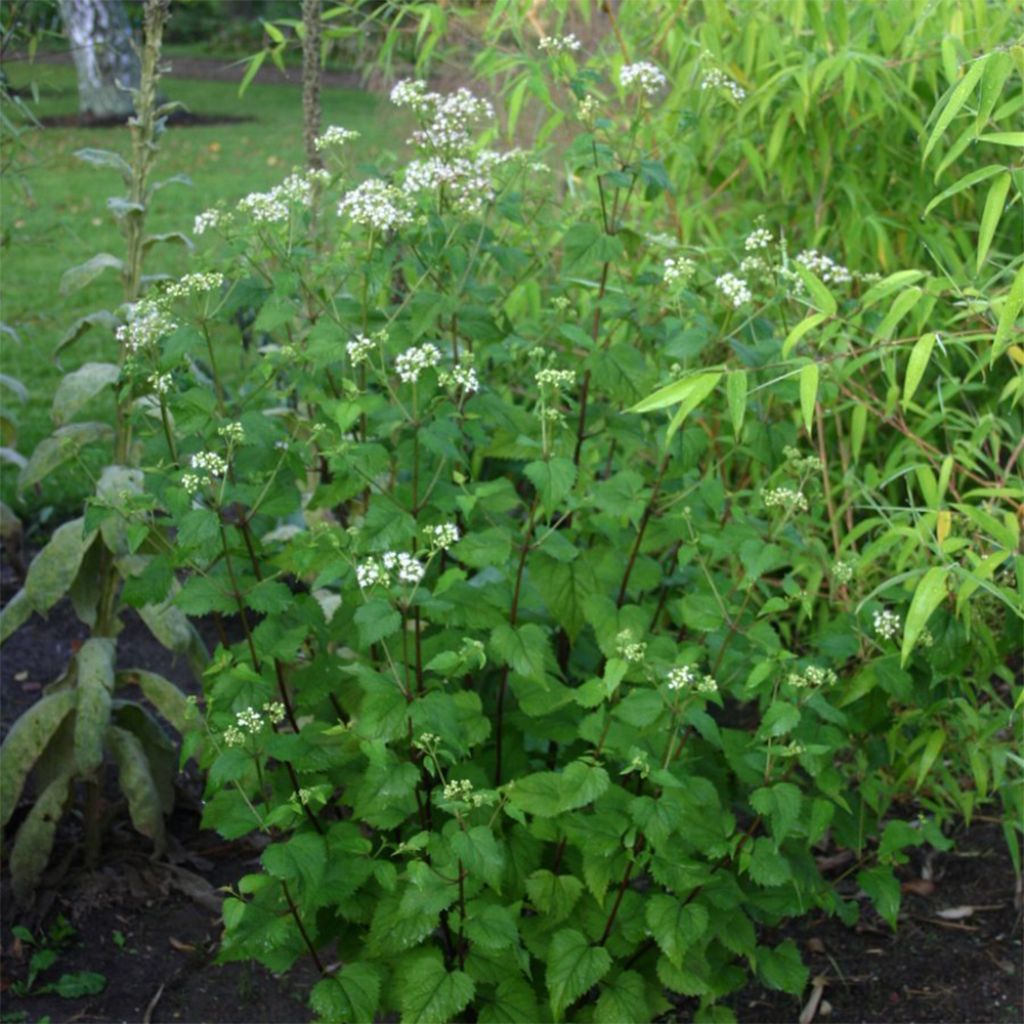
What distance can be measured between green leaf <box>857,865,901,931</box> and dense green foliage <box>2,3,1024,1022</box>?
15mm

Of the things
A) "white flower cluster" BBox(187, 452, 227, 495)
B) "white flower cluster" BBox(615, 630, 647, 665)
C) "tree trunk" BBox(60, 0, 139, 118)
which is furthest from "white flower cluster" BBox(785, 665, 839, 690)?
"tree trunk" BBox(60, 0, 139, 118)

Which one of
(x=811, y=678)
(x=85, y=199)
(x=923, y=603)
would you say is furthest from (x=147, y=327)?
(x=85, y=199)

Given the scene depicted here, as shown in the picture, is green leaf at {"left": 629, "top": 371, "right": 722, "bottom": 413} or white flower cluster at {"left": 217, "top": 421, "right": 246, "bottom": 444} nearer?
green leaf at {"left": 629, "top": 371, "right": 722, "bottom": 413}

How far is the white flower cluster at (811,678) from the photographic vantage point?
221 cm

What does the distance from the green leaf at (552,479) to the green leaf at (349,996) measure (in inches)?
32.5

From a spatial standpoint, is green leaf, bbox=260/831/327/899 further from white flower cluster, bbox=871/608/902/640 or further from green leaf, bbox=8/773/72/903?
white flower cluster, bbox=871/608/902/640

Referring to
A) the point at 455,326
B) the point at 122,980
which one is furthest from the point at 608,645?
the point at 122,980

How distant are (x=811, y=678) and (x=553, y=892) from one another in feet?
1.85

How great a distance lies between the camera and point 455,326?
8.44 ft

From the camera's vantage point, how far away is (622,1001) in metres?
2.39

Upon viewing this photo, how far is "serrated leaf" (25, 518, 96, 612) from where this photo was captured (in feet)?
9.30

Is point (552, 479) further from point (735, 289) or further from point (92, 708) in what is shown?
point (92, 708)

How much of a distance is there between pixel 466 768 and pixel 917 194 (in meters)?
1.97

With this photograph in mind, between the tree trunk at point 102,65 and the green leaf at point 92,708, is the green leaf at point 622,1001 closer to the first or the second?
the green leaf at point 92,708
